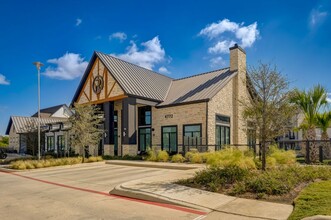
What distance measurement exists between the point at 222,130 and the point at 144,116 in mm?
8580

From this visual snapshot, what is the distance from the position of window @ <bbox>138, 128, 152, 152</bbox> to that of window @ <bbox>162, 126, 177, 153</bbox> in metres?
2.43

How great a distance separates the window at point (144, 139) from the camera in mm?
28703

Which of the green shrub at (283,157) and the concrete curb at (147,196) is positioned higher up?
the green shrub at (283,157)

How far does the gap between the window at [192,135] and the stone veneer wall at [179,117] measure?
1.39 ft

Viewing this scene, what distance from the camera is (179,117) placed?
2517cm

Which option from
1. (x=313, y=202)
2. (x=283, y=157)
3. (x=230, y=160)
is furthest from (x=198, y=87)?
(x=313, y=202)

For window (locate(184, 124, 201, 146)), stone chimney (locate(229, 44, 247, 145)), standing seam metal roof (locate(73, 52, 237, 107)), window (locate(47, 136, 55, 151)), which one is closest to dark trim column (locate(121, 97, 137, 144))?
standing seam metal roof (locate(73, 52, 237, 107))

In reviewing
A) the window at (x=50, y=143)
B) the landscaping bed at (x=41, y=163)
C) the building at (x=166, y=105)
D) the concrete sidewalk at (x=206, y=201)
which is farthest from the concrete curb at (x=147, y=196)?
the window at (x=50, y=143)

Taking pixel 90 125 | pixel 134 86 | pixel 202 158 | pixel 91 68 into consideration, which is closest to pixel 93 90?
pixel 91 68

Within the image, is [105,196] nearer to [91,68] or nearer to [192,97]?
[192,97]

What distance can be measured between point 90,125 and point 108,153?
18.2 ft

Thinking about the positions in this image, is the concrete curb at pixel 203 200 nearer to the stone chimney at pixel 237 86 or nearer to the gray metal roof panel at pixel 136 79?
the gray metal roof panel at pixel 136 79

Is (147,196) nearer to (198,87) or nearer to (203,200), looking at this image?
(203,200)

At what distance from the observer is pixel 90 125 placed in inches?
933
